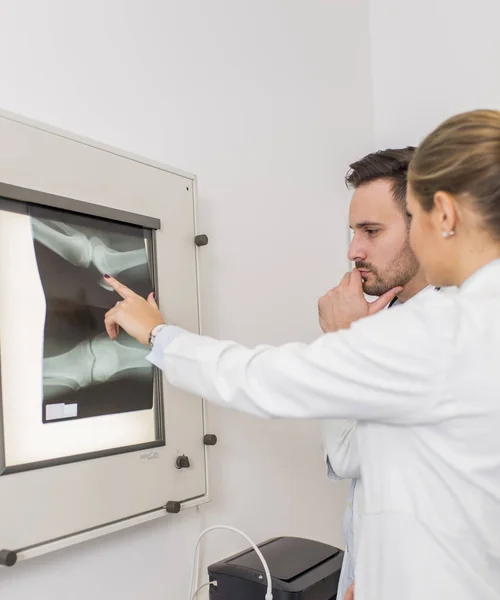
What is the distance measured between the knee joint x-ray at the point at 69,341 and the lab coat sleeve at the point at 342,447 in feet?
1.35

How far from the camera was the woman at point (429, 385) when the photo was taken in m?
0.87

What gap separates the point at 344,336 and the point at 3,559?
70cm

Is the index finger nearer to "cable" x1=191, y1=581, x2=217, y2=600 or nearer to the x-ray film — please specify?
the x-ray film

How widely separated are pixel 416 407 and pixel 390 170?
2.73 feet

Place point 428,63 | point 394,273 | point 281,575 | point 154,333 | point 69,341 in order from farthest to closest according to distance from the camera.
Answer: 1. point 428,63
2. point 394,273
3. point 281,575
4. point 69,341
5. point 154,333

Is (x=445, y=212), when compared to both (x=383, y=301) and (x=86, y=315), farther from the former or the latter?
(x=86, y=315)

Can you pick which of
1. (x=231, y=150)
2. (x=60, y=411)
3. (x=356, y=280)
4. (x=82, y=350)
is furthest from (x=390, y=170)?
(x=60, y=411)

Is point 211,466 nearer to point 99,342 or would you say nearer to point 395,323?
point 99,342

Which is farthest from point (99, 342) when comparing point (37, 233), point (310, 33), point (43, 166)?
point (310, 33)

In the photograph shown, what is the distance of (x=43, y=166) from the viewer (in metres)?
1.21

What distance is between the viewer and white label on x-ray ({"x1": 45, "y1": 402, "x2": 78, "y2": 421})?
1.18 meters

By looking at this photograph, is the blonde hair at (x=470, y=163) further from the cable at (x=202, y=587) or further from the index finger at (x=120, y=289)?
the cable at (x=202, y=587)

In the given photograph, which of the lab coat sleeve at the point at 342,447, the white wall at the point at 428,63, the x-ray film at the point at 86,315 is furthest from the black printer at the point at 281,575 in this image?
the white wall at the point at 428,63

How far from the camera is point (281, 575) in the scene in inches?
54.8
